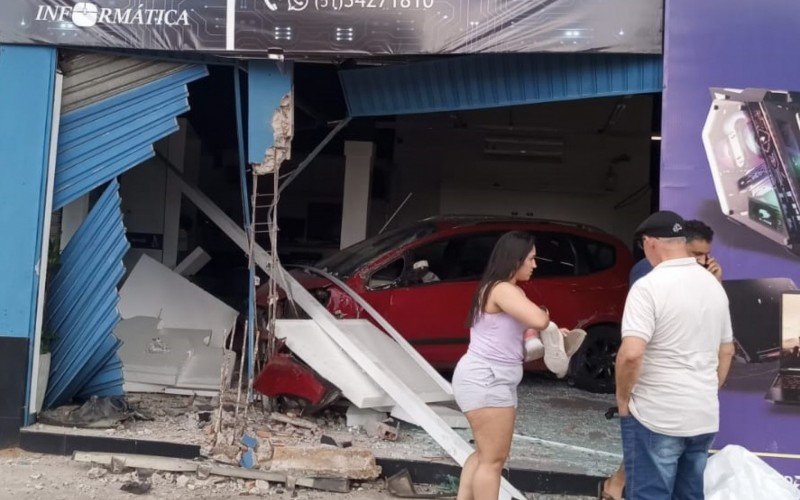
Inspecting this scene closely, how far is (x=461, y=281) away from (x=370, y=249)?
992 millimetres

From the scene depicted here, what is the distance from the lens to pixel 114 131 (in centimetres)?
597

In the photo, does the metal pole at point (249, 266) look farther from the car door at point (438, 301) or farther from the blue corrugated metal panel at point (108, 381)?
the car door at point (438, 301)

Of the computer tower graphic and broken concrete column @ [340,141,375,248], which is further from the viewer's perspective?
broken concrete column @ [340,141,375,248]

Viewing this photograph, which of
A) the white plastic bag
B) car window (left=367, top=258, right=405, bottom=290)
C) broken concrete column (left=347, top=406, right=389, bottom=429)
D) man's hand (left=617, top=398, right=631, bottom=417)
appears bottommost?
broken concrete column (left=347, top=406, right=389, bottom=429)

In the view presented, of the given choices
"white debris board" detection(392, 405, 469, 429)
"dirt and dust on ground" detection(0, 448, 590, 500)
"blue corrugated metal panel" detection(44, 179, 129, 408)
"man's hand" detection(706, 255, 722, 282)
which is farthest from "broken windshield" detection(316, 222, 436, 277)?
"man's hand" detection(706, 255, 722, 282)

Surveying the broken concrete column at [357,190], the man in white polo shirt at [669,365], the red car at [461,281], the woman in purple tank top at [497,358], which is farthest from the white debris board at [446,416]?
the broken concrete column at [357,190]

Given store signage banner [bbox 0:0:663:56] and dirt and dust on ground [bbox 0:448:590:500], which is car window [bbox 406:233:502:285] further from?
dirt and dust on ground [bbox 0:448:590:500]

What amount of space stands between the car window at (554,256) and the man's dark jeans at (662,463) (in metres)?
4.92

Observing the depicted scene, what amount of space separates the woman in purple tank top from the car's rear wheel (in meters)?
4.71

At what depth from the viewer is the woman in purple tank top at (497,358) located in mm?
3717

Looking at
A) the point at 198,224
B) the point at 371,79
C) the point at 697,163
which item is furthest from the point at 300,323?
the point at 198,224

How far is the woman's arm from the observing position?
3.63 m

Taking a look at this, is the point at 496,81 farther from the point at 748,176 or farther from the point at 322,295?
the point at 322,295

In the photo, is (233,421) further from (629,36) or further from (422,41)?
(629,36)
